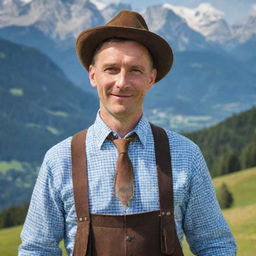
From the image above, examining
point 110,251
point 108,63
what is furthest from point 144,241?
point 108,63

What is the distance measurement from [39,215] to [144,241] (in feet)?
2.98

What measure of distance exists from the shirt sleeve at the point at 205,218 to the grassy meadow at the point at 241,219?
17.9 metres

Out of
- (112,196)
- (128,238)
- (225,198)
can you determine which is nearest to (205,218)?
(128,238)

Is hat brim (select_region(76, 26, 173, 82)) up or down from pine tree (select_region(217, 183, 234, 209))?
down

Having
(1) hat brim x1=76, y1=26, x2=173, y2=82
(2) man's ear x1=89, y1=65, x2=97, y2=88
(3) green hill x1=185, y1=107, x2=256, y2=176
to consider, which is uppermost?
(3) green hill x1=185, y1=107, x2=256, y2=176

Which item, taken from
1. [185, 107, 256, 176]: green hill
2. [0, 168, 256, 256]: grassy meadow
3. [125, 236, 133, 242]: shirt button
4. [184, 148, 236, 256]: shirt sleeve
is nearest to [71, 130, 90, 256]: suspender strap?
[125, 236, 133, 242]: shirt button

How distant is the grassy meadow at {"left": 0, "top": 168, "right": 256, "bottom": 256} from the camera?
24.6 meters

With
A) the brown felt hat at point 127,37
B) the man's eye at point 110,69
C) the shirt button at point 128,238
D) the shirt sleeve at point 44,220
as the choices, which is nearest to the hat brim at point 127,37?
the brown felt hat at point 127,37

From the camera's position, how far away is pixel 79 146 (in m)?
4.35

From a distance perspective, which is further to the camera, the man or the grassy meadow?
the grassy meadow

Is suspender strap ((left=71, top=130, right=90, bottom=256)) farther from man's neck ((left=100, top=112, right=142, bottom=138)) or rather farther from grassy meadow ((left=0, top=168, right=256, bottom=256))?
grassy meadow ((left=0, top=168, right=256, bottom=256))

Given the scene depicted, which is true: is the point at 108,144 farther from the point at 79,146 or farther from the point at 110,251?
the point at 110,251

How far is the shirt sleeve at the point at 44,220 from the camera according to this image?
422 cm

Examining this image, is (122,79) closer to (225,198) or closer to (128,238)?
(128,238)
